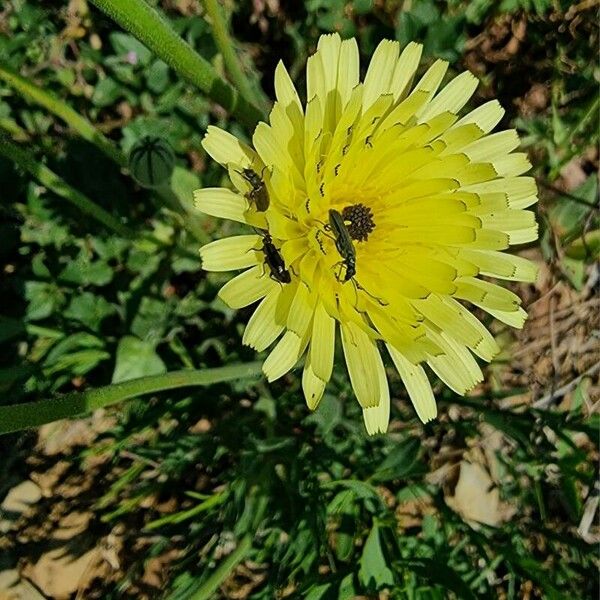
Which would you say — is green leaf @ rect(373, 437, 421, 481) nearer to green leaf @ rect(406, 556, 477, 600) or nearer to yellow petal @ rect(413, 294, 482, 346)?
green leaf @ rect(406, 556, 477, 600)

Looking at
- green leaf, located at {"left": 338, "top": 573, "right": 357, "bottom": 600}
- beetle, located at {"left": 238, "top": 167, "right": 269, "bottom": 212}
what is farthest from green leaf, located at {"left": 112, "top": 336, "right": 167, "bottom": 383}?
beetle, located at {"left": 238, "top": 167, "right": 269, "bottom": 212}

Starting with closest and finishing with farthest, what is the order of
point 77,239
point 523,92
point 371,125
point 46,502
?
point 371,125 < point 77,239 < point 46,502 < point 523,92

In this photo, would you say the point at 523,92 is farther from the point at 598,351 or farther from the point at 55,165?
the point at 55,165

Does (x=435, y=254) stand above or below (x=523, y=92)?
below

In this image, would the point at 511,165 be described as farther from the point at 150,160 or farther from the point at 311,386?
the point at 150,160

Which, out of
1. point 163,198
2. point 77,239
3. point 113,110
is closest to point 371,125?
point 163,198

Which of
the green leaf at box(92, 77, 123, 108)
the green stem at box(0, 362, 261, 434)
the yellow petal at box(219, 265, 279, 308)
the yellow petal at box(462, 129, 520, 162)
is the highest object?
the green leaf at box(92, 77, 123, 108)
